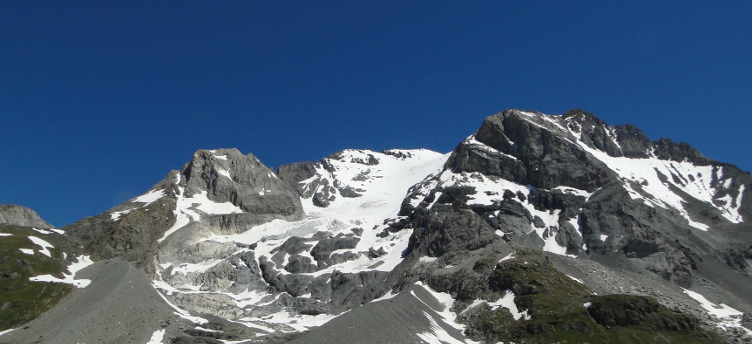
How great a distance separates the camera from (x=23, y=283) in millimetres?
138625

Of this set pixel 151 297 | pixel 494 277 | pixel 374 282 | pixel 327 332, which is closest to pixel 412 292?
pixel 494 277

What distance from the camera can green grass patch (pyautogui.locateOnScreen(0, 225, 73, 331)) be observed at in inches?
4919

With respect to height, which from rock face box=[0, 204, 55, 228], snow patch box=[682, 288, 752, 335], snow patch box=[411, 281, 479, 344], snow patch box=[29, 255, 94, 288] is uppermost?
rock face box=[0, 204, 55, 228]

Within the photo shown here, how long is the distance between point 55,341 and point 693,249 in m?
174

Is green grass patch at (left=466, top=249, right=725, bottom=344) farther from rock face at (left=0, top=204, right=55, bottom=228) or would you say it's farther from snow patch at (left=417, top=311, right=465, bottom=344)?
rock face at (left=0, top=204, right=55, bottom=228)

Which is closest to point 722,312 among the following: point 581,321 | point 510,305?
point 581,321

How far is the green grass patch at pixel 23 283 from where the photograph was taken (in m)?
125

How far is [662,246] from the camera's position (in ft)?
588

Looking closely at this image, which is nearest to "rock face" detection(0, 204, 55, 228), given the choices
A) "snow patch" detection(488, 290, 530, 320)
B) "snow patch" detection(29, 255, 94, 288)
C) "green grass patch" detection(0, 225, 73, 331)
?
"green grass patch" detection(0, 225, 73, 331)

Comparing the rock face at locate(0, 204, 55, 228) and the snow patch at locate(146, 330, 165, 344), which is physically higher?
the rock face at locate(0, 204, 55, 228)

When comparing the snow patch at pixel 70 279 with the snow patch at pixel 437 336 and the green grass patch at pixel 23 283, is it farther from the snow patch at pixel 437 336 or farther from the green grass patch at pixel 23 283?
the snow patch at pixel 437 336

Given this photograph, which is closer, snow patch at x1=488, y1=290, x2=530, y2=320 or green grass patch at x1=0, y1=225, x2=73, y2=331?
green grass patch at x1=0, y1=225, x2=73, y2=331

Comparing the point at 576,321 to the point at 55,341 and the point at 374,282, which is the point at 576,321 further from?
the point at 55,341

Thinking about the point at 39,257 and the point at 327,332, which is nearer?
the point at 327,332
